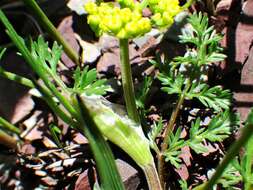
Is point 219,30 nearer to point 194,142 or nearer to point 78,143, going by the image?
point 194,142

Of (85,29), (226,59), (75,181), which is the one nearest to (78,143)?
(75,181)

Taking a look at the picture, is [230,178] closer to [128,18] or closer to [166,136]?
[166,136]

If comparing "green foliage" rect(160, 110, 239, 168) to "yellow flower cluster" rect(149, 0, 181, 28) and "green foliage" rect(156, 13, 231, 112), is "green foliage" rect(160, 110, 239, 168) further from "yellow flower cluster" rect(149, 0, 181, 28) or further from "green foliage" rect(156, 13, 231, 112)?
"yellow flower cluster" rect(149, 0, 181, 28)

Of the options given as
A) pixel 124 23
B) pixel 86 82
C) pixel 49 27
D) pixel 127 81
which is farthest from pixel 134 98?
pixel 49 27

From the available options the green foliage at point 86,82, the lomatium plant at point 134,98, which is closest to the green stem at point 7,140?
the lomatium plant at point 134,98

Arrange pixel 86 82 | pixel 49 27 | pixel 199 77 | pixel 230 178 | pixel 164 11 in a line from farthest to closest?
pixel 49 27 → pixel 199 77 → pixel 86 82 → pixel 230 178 → pixel 164 11
